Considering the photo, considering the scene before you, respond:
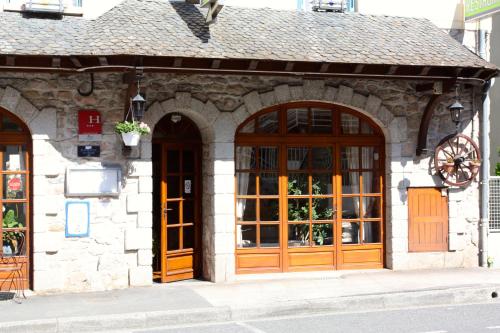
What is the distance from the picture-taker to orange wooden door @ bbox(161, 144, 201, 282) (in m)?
10.7

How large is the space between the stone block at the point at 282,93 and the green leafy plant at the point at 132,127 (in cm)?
221

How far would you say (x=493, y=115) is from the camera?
16938mm

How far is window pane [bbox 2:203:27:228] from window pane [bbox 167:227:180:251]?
2139mm

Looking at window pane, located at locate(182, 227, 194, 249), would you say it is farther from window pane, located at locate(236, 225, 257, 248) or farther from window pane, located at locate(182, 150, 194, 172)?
window pane, located at locate(182, 150, 194, 172)

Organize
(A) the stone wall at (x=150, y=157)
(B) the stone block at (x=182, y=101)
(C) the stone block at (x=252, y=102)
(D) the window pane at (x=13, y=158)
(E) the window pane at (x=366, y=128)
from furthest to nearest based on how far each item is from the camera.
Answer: (E) the window pane at (x=366, y=128) → (C) the stone block at (x=252, y=102) → (B) the stone block at (x=182, y=101) → (D) the window pane at (x=13, y=158) → (A) the stone wall at (x=150, y=157)

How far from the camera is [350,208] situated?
11477 mm

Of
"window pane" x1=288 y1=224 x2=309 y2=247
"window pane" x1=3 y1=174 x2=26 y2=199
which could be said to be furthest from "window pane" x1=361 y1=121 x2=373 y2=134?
"window pane" x1=3 y1=174 x2=26 y2=199

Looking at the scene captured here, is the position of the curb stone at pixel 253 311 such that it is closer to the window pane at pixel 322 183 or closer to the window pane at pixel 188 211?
the window pane at pixel 322 183

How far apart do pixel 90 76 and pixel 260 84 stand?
8.22ft

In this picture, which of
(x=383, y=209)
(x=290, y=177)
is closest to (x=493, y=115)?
(x=383, y=209)

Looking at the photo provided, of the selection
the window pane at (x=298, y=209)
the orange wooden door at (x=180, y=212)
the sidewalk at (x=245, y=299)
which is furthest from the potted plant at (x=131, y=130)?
the window pane at (x=298, y=209)

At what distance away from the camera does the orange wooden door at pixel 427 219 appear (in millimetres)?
11430

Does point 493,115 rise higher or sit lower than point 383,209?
higher

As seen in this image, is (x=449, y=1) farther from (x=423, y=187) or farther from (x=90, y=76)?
(x=90, y=76)
